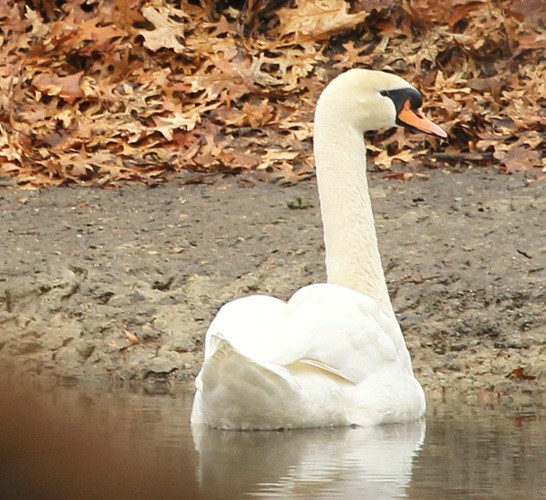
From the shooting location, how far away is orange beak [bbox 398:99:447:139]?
24.8 feet

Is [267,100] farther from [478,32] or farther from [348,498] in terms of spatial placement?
[348,498]

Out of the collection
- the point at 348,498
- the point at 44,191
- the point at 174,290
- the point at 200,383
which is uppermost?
the point at 44,191

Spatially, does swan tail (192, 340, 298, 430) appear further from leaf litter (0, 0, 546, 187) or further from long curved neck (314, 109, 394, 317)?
leaf litter (0, 0, 546, 187)

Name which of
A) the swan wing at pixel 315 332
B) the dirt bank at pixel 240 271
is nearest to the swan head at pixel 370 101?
the swan wing at pixel 315 332

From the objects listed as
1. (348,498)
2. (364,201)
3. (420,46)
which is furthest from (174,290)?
(420,46)

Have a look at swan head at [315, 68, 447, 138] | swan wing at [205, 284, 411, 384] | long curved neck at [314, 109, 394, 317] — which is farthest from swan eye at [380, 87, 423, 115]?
swan wing at [205, 284, 411, 384]

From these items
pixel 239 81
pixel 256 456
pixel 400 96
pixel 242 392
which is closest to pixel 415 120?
pixel 400 96

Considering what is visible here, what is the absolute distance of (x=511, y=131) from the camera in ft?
38.6

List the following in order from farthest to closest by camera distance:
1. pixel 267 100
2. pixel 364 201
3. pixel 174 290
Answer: pixel 267 100 < pixel 174 290 < pixel 364 201

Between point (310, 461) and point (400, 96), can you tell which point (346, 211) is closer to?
point (400, 96)

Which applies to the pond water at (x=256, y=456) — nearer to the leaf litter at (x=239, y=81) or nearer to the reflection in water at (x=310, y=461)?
the reflection in water at (x=310, y=461)

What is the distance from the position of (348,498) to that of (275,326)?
152cm

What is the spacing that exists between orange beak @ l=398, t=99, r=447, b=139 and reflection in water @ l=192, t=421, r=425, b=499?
5.56ft

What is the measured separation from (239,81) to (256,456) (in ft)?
25.2
